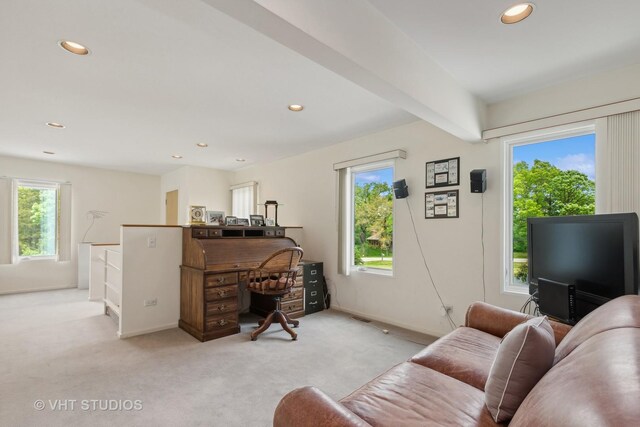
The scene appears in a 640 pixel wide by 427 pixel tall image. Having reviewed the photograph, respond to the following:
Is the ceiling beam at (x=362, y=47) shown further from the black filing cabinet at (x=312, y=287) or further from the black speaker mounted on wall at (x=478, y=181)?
the black filing cabinet at (x=312, y=287)

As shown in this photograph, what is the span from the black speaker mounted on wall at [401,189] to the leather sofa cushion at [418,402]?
2.37 m

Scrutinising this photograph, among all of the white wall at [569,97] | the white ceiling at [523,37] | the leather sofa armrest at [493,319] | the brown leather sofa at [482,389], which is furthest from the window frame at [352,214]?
the brown leather sofa at [482,389]

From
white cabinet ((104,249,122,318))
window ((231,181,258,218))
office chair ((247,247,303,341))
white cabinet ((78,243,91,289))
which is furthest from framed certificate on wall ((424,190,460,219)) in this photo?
white cabinet ((78,243,91,289))

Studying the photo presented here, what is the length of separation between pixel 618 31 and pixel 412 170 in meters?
2.01

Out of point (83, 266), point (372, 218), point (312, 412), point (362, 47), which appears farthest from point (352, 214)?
point (83, 266)

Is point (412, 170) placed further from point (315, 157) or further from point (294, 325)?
point (294, 325)

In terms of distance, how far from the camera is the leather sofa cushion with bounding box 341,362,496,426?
3.85 ft

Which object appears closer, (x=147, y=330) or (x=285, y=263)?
(x=147, y=330)

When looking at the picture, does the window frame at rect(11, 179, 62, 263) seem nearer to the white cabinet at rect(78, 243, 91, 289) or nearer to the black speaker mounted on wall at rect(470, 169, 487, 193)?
the white cabinet at rect(78, 243, 91, 289)

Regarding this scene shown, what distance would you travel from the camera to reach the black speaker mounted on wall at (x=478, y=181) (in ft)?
9.73

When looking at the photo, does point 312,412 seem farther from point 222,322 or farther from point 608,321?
point 222,322

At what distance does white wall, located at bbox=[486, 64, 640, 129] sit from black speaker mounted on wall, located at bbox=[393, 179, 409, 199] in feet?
3.48

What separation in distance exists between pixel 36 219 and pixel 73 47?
5516 millimetres

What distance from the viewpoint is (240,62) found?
2.34 metres
